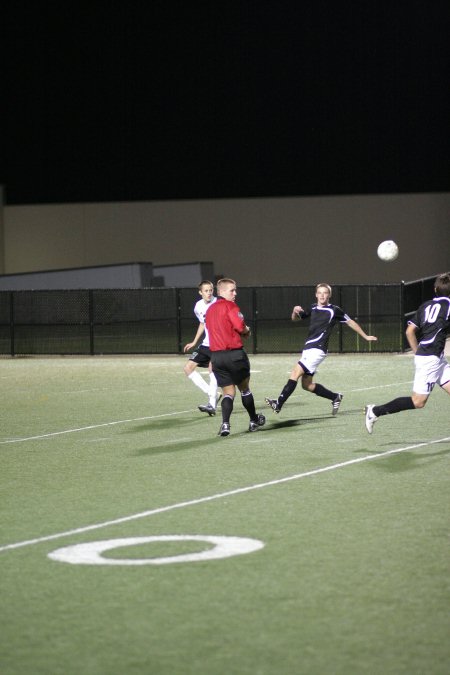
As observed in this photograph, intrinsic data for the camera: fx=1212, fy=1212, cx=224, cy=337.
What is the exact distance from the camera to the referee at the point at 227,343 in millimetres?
14375

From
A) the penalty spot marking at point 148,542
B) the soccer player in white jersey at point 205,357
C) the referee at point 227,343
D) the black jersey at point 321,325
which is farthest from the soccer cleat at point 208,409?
the penalty spot marking at point 148,542

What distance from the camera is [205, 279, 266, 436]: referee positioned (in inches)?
566

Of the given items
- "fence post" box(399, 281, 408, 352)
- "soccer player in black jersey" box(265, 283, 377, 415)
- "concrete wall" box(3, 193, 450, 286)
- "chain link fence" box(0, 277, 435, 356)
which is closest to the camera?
"soccer player in black jersey" box(265, 283, 377, 415)

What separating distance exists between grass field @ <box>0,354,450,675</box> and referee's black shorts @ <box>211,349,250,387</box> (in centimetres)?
74

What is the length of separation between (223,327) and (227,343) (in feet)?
0.66

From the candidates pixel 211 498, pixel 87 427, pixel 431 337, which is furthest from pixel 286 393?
pixel 211 498

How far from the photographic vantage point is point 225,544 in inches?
337

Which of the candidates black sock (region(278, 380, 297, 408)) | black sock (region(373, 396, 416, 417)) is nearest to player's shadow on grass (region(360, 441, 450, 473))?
black sock (region(373, 396, 416, 417))

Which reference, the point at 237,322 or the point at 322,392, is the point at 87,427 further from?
A: the point at 322,392

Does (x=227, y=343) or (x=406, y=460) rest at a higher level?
(x=227, y=343)

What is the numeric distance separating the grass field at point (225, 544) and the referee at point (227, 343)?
65 cm

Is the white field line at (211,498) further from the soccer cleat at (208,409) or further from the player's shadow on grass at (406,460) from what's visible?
the soccer cleat at (208,409)

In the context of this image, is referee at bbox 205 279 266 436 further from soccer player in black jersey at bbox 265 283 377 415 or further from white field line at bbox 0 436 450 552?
white field line at bbox 0 436 450 552

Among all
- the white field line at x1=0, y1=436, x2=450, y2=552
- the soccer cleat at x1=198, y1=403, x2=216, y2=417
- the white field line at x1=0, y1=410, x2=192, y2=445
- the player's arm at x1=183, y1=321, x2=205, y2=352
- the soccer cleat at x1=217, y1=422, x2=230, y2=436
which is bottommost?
the white field line at x1=0, y1=436, x2=450, y2=552
